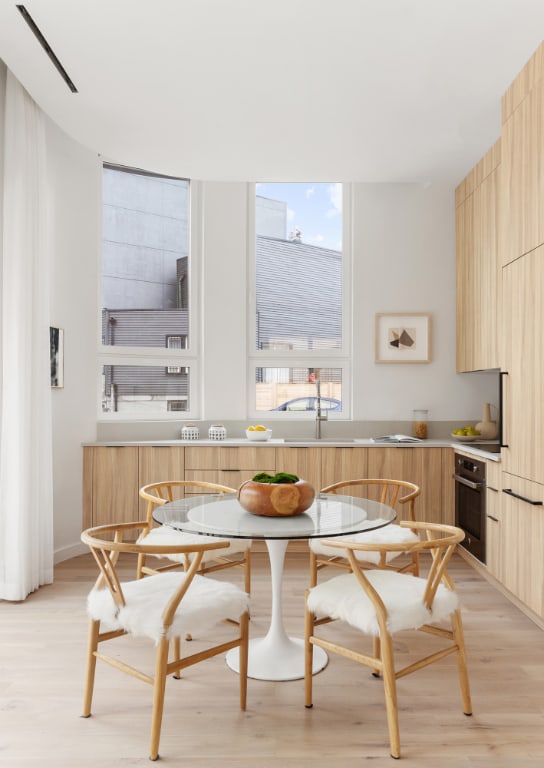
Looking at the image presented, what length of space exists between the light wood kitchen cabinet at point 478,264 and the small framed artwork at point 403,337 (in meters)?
0.28

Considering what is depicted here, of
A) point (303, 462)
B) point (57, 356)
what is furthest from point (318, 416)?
point (57, 356)

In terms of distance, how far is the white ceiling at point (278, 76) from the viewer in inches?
106

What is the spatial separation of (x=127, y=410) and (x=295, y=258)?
2.00 meters

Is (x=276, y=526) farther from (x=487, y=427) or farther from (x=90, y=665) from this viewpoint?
(x=487, y=427)

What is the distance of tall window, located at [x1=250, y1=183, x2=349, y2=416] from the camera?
5.21 meters

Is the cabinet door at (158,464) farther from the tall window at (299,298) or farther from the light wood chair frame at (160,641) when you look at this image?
the light wood chair frame at (160,641)

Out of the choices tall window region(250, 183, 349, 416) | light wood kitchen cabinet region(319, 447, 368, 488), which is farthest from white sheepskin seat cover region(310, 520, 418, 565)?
tall window region(250, 183, 349, 416)

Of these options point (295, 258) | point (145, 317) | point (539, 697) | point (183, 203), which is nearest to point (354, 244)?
point (295, 258)

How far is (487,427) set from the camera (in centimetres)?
473

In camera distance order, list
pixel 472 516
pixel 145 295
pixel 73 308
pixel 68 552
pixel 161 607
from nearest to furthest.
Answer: pixel 161 607 → pixel 472 516 → pixel 68 552 → pixel 73 308 → pixel 145 295

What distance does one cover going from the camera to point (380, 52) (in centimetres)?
298

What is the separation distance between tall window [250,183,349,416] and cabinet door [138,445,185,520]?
36.5 inches

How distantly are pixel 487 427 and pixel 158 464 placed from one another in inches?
104

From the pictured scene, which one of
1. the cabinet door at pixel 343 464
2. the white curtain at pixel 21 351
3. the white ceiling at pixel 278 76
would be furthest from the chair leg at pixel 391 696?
the white ceiling at pixel 278 76
